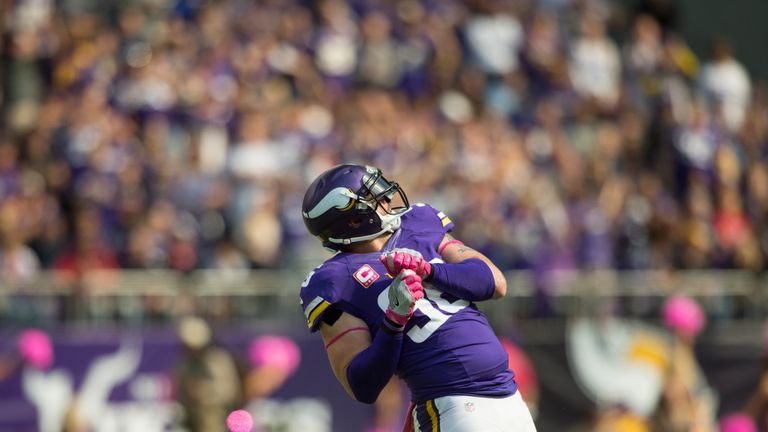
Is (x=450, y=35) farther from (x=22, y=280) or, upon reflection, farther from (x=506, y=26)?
(x=22, y=280)

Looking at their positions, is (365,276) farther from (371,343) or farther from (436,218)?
(436,218)

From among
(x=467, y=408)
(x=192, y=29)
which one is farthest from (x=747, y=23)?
(x=467, y=408)

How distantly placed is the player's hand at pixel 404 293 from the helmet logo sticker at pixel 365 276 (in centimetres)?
37

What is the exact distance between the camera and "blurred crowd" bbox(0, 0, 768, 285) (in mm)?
13258

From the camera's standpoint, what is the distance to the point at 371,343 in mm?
5527

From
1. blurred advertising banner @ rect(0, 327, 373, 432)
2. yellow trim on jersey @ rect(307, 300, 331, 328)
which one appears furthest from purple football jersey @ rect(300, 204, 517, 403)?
blurred advertising banner @ rect(0, 327, 373, 432)

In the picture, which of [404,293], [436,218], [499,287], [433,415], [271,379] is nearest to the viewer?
[404,293]

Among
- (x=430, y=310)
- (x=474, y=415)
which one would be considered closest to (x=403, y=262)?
(x=430, y=310)

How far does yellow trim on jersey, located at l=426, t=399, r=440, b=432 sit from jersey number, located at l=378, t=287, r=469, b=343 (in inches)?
10.7

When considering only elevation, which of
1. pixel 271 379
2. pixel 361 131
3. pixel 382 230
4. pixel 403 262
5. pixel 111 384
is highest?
pixel 361 131

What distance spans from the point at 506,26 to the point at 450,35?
792 mm

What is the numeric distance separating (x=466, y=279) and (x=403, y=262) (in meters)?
0.41

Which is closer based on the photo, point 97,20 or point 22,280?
point 22,280

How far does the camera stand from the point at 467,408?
551 cm
